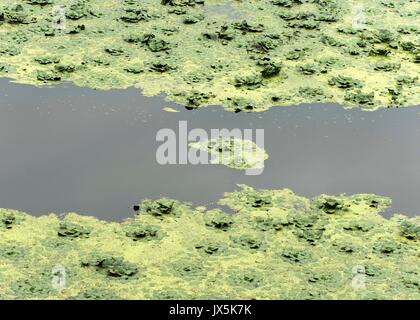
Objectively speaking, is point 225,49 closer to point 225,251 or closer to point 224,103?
point 224,103

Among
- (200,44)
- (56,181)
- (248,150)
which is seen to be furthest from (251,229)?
(200,44)

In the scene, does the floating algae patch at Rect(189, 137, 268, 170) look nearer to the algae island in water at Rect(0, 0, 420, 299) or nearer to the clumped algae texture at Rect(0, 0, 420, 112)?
the algae island in water at Rect(0, 0, 420, 299)

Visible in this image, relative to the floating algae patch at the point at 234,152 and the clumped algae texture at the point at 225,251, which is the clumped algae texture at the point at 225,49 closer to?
the floating algae patch at the point at 234,152

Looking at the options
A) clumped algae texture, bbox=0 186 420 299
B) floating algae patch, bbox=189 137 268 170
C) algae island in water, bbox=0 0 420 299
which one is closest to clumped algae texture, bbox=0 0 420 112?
algae island in water, bbox=0 0 420 299

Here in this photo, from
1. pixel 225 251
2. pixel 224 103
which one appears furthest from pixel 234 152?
pixel 225 251

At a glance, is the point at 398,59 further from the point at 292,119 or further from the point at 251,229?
the point at 251,229

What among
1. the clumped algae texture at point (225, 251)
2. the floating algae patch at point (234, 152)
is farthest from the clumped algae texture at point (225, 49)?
the clumped algae texture at point (225, 251)
